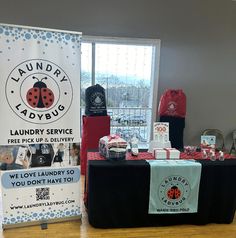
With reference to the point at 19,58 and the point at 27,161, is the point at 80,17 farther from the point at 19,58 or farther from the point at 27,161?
the point at 27,161

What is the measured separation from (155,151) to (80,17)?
2578 millimetres

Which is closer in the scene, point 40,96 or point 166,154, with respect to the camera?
point 40,96

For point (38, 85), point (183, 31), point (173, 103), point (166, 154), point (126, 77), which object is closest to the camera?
point (38, 85)

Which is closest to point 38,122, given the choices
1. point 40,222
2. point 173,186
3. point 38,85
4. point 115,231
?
point 38,85

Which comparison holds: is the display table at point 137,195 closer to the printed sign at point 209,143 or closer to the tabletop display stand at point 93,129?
the printed sign at point 209,143

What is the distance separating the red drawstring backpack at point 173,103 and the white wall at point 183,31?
1.18ft

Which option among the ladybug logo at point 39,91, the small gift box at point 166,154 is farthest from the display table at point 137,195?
the ladybug logo at point 39,91

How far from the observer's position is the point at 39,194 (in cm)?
248

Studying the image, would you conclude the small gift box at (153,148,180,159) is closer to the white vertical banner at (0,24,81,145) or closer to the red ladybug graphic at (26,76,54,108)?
the white vertical banner at (0,24,81,145)

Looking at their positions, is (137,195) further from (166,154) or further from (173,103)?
(173,103)

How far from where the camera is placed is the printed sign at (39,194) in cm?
239

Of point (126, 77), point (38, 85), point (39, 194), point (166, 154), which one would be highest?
point (126, 77)

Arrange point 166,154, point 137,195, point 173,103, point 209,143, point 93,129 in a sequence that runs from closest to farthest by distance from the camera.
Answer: point 137,195 < point 166,154 < point 209,143 < point 93,129 < point 173,103

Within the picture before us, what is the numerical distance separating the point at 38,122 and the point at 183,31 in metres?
3.08
